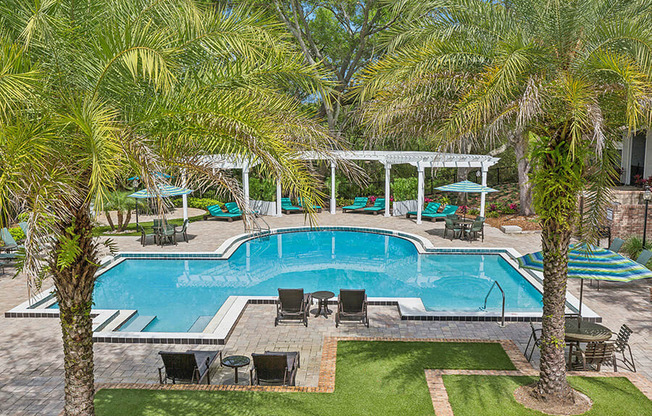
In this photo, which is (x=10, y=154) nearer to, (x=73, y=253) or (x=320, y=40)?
(x=73, y=253)

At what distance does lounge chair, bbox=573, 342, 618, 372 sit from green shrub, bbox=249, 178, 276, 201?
2016 cm

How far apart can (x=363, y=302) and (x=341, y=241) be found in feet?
34.7

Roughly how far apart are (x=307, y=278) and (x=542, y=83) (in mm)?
10812

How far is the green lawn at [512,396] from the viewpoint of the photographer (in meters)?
7.35

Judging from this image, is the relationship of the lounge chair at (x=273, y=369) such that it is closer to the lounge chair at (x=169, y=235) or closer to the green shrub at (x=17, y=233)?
the lounge chair at (x=169, y=235)

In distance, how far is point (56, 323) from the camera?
36.3ft

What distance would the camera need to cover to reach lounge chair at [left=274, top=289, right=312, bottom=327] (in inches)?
436

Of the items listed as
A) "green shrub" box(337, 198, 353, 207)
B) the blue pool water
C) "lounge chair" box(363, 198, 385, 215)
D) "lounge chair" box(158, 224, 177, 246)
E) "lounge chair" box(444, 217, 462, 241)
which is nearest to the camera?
the blue pool water

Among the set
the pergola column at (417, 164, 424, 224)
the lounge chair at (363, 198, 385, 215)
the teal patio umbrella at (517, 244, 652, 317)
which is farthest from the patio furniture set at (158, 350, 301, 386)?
the lounge chair at (363, 198, 385, 215)

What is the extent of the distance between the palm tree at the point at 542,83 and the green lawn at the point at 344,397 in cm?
175

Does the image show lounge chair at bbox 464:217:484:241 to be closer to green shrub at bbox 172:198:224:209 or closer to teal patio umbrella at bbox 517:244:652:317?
teal patio umbrella at bbox 517:244:652:317

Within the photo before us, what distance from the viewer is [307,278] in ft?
53.8

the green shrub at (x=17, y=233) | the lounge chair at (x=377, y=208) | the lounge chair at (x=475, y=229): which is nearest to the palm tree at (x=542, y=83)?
the lounge chair at (x=475, y=229)

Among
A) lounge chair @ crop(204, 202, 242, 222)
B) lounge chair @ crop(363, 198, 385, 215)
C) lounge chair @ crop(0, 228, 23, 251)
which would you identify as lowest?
lounge chair @ crop(0, 228, 23, 251)
